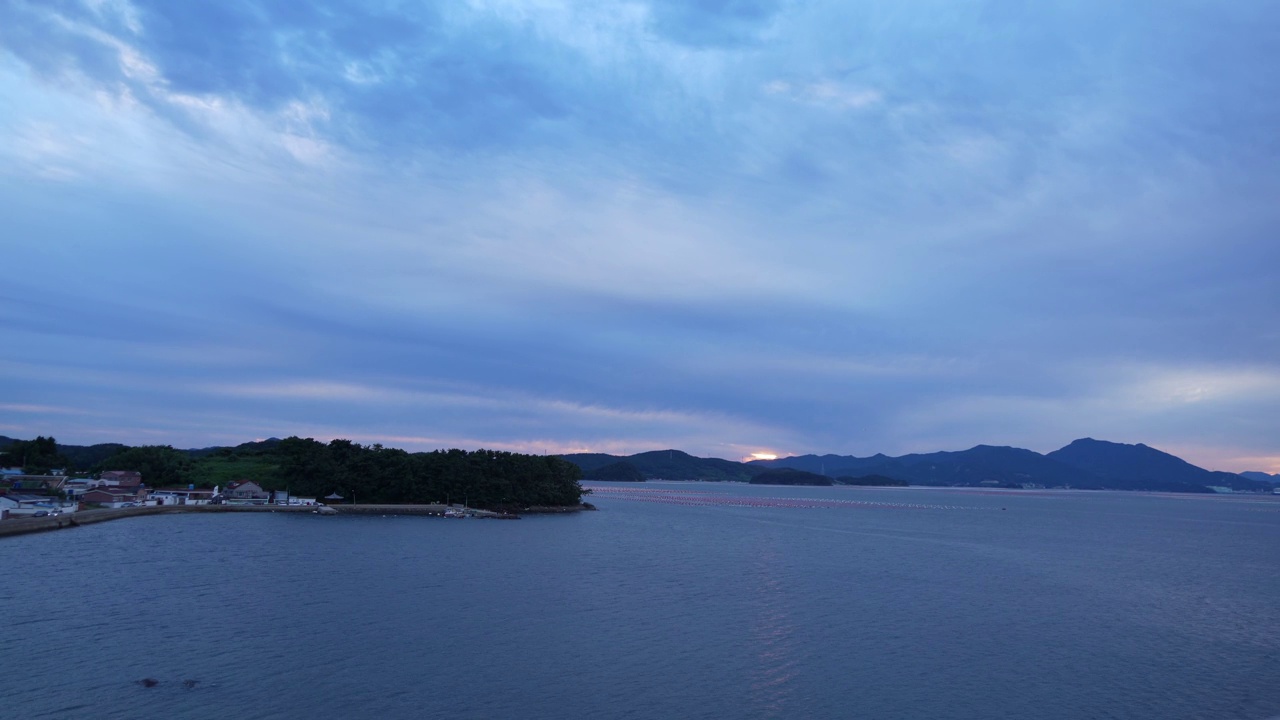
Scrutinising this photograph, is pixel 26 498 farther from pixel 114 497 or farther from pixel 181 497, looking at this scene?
pixel 181 497

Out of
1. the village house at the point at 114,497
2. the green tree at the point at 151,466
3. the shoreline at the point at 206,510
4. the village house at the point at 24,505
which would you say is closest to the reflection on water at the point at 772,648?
the shoreline at the point at 206,510

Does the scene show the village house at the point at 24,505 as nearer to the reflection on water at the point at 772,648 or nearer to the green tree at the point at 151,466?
the green tree at the point at 151,466

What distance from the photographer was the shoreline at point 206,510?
56.8 meters

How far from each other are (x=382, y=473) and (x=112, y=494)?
26.5 m

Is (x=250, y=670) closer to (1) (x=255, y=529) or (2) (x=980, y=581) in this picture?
(2) (x=980, y=581)

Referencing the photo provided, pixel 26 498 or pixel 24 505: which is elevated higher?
pixel 26 498

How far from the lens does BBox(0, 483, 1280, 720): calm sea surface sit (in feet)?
71.8

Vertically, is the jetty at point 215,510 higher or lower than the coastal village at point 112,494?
lower

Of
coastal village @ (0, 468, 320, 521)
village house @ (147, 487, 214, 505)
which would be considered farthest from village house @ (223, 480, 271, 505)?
village house @ (147, 487, 214, 505)

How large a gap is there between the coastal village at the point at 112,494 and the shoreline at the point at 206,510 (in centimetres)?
166

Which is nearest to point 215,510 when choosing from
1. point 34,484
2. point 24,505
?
point 24,505

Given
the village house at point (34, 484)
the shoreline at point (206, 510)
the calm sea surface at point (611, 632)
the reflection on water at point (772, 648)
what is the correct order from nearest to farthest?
the calm sea surface at point (611, 632), the reflection on water at point (772, 648), the shoreline at point (206, 510), the village house at point (34, 484)

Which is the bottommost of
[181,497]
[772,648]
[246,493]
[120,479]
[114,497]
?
[772,648]

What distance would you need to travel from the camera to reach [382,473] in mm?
93812
